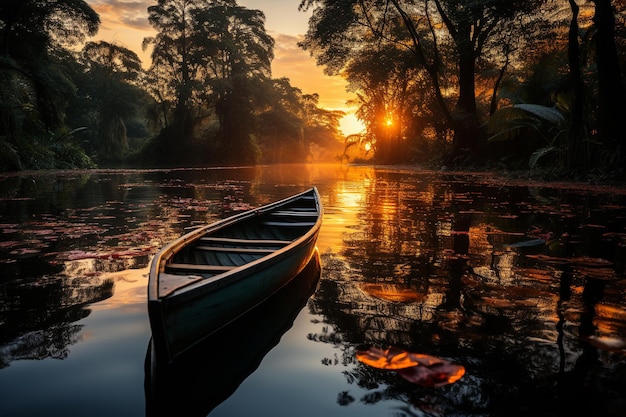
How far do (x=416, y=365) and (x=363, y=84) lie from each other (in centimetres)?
4175

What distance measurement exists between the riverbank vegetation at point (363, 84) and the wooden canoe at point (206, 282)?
13673 millimetres

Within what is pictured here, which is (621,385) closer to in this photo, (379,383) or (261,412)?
(379,383)

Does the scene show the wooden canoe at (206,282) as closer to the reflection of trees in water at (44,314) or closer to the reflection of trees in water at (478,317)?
the reflection of trees in water at (478,317)

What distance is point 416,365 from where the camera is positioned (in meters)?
2.52

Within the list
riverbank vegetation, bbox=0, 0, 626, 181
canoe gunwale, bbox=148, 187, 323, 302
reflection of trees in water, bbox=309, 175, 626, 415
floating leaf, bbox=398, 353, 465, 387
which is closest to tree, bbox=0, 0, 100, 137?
riverbank vegetation, bbox=0, 0, 626, 181

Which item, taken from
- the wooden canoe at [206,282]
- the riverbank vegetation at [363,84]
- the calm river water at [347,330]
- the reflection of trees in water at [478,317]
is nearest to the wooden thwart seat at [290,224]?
the calm river water at [347,330]

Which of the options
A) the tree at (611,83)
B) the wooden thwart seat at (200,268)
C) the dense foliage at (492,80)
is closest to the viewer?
the wooden thwart seat at (200,268)

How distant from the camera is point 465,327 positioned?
309 cm

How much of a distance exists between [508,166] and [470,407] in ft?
72.1

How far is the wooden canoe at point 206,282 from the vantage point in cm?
226

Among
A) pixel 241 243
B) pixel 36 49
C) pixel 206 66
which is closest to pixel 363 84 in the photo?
pixel 206 66

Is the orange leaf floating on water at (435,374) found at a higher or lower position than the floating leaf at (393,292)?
lower

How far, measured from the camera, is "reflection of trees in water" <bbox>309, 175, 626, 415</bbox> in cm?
227

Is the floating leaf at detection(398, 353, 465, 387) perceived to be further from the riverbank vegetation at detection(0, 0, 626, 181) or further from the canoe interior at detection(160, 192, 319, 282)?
the riverbank vegetation at detection(0, 0, 626, 181)
